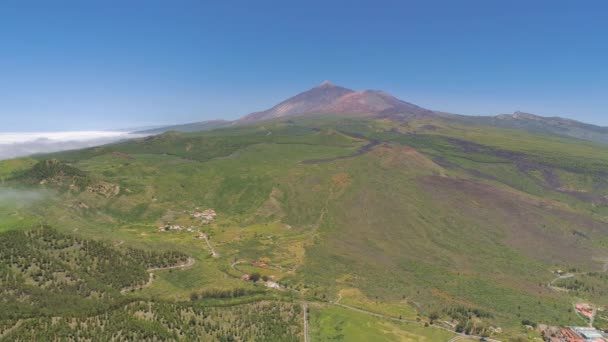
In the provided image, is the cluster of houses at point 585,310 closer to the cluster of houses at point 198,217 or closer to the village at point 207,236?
the village at point 207,236

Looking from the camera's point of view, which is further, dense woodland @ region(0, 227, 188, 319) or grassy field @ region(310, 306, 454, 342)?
grassy field @ region(310, 306, 454, 342)

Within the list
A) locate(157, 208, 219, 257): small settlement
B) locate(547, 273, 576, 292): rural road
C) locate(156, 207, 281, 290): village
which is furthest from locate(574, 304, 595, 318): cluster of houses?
locate(157, 208, 219, 257): small settlement

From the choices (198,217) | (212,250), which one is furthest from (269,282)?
(198,217)

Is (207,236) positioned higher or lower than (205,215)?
lower

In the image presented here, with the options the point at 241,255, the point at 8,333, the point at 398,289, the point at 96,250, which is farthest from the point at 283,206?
the point at 8,333

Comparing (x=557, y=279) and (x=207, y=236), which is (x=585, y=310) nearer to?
(x=557, y=279)

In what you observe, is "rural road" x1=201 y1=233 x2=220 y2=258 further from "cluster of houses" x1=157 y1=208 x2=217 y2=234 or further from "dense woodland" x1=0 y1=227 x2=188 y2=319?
"dense woodland" x1=0 y1=227 x2=188 y2=319
